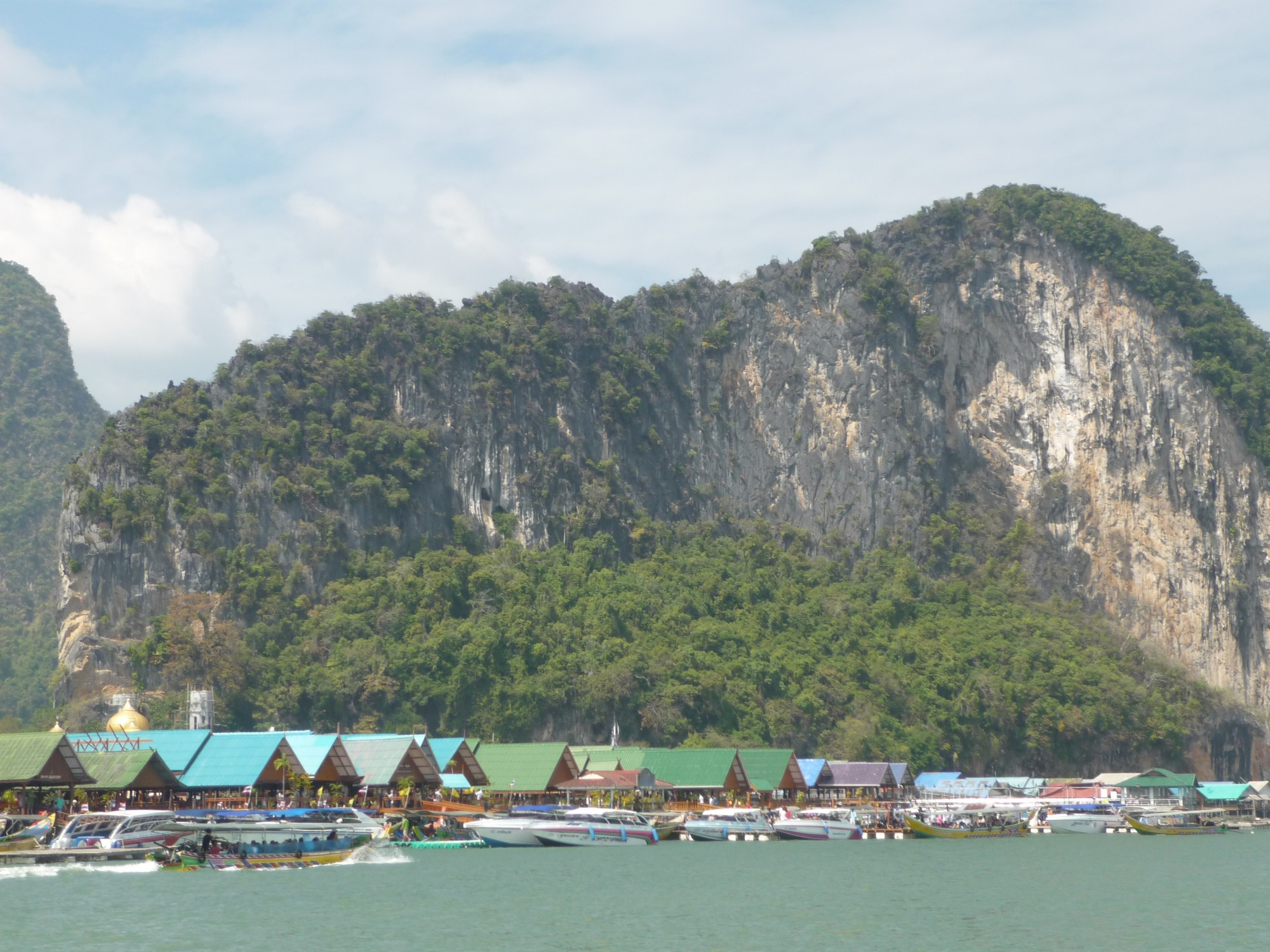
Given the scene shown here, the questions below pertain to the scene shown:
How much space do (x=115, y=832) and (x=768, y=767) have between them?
49.8 meters

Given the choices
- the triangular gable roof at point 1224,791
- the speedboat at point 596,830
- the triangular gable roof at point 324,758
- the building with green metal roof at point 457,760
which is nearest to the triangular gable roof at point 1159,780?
the triangular gable roof at point 1224,791

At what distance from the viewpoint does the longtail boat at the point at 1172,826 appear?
316ft

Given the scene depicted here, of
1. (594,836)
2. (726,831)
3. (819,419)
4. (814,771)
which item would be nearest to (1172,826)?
(814,771)

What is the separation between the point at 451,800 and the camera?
82.6 m

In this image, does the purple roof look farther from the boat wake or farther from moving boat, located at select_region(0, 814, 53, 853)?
moving boat, located at select_region(0, 814, 53, 853)

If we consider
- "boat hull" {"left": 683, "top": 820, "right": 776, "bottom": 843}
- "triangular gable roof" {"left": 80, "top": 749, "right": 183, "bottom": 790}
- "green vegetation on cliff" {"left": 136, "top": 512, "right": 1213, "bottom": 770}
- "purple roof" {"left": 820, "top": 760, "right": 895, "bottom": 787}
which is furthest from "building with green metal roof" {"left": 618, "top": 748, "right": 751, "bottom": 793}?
"triangular gable roof" {"left": 80, "top": 749, "right": 183, "bottom": 790}

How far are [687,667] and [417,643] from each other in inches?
796

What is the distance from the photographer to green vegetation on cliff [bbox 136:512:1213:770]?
11100 cm

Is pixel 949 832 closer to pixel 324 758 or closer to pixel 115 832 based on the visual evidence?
pixel 324 758

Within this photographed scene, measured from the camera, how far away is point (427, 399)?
14012cm

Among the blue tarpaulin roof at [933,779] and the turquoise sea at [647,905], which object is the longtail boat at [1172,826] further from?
the turquoise sea at [647,905]

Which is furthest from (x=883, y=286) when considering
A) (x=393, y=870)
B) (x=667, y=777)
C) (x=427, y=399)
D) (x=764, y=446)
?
(x=393, y=870)

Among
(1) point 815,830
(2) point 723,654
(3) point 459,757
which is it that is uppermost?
(2) point 723,654

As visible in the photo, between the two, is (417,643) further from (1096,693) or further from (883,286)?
(883,286)
